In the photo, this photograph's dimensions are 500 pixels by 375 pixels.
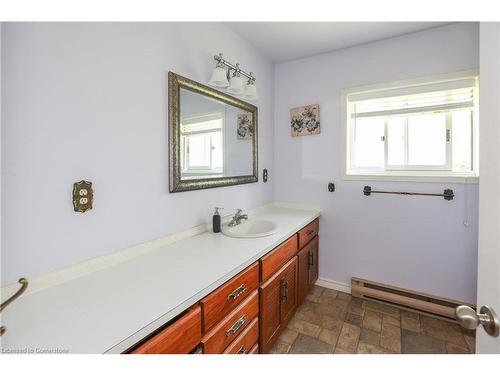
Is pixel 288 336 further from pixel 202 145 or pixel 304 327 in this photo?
pixel 202 145

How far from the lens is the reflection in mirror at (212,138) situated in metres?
1.59

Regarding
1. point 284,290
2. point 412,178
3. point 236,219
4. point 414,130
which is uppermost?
point 414,130

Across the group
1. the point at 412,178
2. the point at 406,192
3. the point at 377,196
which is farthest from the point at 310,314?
the point at 412,178

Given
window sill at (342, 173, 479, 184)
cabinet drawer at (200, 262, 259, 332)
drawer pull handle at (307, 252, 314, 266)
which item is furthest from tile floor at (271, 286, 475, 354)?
window sill at (342, 173, 479, 184)

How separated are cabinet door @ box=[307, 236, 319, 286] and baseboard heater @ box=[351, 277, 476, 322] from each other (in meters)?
0.37

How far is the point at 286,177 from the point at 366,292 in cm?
140

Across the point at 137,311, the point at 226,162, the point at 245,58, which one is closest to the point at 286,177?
the point at 226,162

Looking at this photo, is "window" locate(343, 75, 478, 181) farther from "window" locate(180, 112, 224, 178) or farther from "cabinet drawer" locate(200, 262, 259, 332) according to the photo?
"cabinet drawer" locate(200, 262, 259, 332)

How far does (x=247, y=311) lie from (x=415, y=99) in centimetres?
231

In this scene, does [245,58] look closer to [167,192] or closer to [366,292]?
[167,192]

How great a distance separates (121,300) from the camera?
2.81 ft

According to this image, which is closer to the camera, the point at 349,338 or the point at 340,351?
the point at 340,351

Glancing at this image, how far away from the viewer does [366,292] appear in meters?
2.26

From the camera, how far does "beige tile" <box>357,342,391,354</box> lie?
1625 mm
